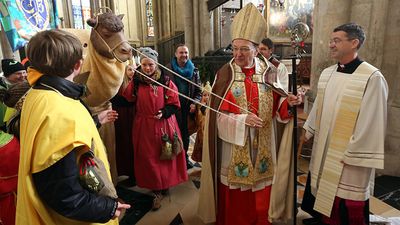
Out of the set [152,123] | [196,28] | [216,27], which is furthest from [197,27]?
[152,123]

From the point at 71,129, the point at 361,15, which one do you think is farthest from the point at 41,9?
the point at 361,15

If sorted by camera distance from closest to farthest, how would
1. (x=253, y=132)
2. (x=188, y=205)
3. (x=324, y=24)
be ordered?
(x=253, y=132) < (x=188, y=205) < (x=324, y=24)

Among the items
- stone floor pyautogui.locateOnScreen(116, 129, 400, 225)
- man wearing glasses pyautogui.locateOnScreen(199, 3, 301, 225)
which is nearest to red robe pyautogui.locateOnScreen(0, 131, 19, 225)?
stone floor pyautogui.locateOnScreen(116, 129, 400, 225)

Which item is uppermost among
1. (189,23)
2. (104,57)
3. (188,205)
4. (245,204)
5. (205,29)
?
(189,23)

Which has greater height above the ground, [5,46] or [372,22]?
[372,22]

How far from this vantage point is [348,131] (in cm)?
250

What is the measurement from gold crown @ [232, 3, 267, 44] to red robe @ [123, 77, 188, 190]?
1.14m

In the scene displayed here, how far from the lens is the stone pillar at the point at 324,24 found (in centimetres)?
388

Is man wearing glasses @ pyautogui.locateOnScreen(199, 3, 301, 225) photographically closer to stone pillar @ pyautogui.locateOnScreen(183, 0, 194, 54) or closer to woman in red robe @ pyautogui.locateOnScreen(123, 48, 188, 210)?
woman in red robe @ pyautogui.locateOnScreen(123, 48, 188, 210)

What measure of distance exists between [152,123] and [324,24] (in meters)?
2.77

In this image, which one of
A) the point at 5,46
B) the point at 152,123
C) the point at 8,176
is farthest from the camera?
the point at 5,46

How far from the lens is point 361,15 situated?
3.76 metres

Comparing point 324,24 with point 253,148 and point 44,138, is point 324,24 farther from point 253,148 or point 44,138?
point 44,138

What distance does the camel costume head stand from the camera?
6.72 feet
